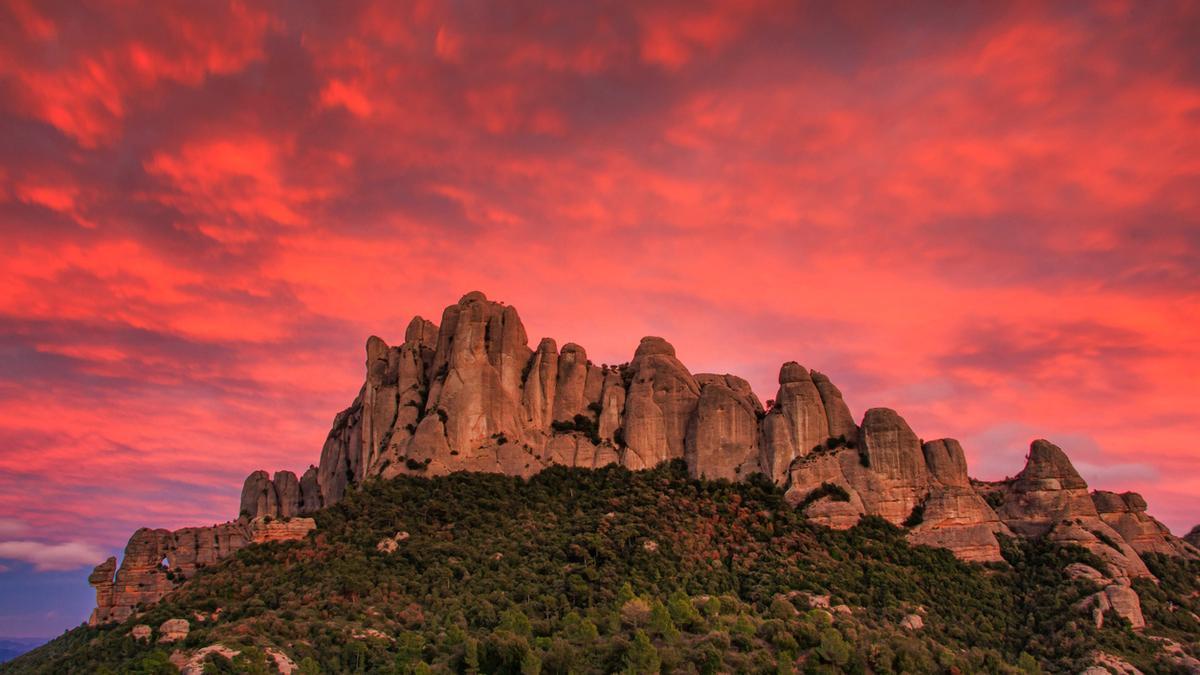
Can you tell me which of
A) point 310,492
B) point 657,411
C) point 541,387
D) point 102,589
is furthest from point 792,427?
point 102,589

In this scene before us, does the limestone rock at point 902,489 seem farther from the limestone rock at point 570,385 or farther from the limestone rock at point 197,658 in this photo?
the limestone rock at point 197,658

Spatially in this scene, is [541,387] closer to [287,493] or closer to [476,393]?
[476,393]

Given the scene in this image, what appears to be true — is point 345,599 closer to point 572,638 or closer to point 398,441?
point 572,638

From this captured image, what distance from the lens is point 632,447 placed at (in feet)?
362

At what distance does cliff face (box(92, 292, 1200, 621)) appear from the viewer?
3814 inches

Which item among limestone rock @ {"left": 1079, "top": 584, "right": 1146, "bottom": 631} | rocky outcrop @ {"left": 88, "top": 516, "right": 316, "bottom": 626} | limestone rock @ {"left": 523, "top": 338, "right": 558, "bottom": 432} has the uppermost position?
limestone rock @ {"left": 523, "top": 338, "right": 558, "bottom": 432}

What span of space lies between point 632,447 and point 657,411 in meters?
5.41

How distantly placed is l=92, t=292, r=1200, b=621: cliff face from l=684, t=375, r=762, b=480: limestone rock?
0.54 feet

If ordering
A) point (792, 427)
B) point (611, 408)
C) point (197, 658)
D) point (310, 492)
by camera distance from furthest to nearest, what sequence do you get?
1. point (310, 492)
2. point (611, 408)
3. point (792, 427)
4. point (197, 658)

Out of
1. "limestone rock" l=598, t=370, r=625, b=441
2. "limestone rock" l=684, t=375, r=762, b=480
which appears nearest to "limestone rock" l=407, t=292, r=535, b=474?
"limestone rock" l=598, t=370, r=625, b=441

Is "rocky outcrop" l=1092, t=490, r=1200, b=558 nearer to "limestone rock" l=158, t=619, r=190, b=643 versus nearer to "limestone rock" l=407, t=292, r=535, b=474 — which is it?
"limestone rock" l=407, t=292, r=535, b=474

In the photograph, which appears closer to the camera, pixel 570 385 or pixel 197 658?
pixel 197 658

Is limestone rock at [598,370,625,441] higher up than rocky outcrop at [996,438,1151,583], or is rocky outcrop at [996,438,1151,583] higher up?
limestone rock at [598,370,625,441]

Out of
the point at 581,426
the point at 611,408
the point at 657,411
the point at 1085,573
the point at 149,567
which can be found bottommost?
the point at 1085,573
